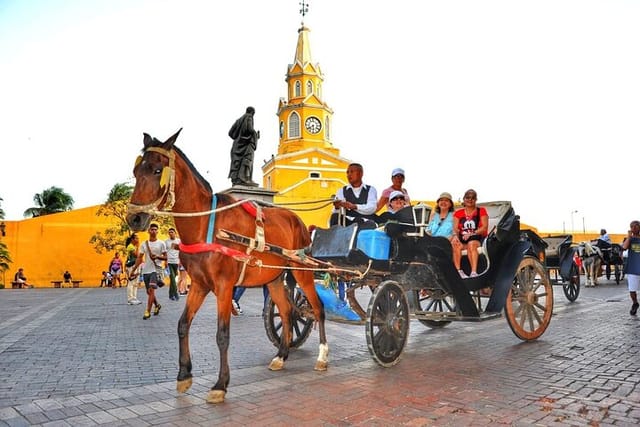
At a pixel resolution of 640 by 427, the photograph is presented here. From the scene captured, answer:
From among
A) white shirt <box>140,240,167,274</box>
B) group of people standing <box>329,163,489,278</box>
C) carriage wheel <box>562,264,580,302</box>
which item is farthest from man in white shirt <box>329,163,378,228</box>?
carriage wheel <box>562,264,580,302</box>

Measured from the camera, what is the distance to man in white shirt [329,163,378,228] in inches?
261

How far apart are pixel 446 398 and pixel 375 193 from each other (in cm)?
299

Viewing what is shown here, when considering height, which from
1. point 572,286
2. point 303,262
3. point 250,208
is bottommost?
point 572,286

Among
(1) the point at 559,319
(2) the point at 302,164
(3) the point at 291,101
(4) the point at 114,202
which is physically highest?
(3) the point at 291,101

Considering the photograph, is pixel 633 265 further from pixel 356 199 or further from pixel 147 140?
pixel 147 140

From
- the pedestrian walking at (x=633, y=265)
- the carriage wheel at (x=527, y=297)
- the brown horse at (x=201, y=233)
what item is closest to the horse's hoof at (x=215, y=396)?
the brown horse at (x=201, y=233)

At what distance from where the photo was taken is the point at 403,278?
6.73 metres

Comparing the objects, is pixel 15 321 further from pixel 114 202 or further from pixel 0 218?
pixel 0 218

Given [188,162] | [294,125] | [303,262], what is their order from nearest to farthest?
[188,162] → [303,262] → [294,125]

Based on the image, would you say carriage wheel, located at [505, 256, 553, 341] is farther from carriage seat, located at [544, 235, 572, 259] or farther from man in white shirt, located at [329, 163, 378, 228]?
carriage seat, located at [544, 235, 572, 259]

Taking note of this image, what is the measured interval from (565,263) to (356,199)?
9376 millimetres

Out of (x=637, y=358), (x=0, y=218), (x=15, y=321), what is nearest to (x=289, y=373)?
(x=637, y=358)

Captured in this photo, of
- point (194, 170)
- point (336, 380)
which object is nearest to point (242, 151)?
point (194, 170)

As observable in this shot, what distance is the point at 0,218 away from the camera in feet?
104
